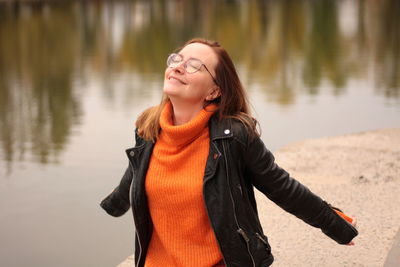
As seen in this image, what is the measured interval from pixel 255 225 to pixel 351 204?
103 inches

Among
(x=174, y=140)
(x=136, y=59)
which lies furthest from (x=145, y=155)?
(x=136, y=59)

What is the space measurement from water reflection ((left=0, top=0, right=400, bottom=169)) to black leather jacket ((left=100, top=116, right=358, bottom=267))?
17.1ft

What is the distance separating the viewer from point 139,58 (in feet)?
61.4

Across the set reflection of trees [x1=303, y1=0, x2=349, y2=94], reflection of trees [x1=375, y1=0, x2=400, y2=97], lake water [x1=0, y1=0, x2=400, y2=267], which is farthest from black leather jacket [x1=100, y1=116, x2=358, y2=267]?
reflection of trees [x1=303, y1=0, x2=349, y2=94]

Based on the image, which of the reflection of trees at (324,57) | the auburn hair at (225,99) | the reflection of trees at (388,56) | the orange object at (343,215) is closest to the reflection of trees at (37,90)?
the reflection of trees at (324,57)

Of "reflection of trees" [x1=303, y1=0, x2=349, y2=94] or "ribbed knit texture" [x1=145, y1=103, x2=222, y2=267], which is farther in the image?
"reflection of trees" [x1=303, y1=0, x2=349, y2=94]

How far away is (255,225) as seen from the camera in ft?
8.91

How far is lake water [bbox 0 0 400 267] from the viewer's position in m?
5.44

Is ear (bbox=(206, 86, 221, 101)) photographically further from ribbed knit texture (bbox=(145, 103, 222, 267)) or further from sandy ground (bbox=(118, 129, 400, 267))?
sandy ground (bbox=(118, 129, 400, 267))

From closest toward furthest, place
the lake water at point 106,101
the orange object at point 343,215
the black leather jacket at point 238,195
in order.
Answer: the black leather jacket at point 238,195, the orange object at point 343,215, the lake water at point 106,101

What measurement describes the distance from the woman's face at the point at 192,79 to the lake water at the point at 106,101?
2.14m

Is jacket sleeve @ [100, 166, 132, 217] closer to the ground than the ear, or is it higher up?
closer to the ground

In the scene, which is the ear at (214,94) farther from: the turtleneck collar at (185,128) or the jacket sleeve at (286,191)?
the jacket sleeve at (286,191)

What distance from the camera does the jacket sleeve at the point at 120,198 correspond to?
2.90 meters
